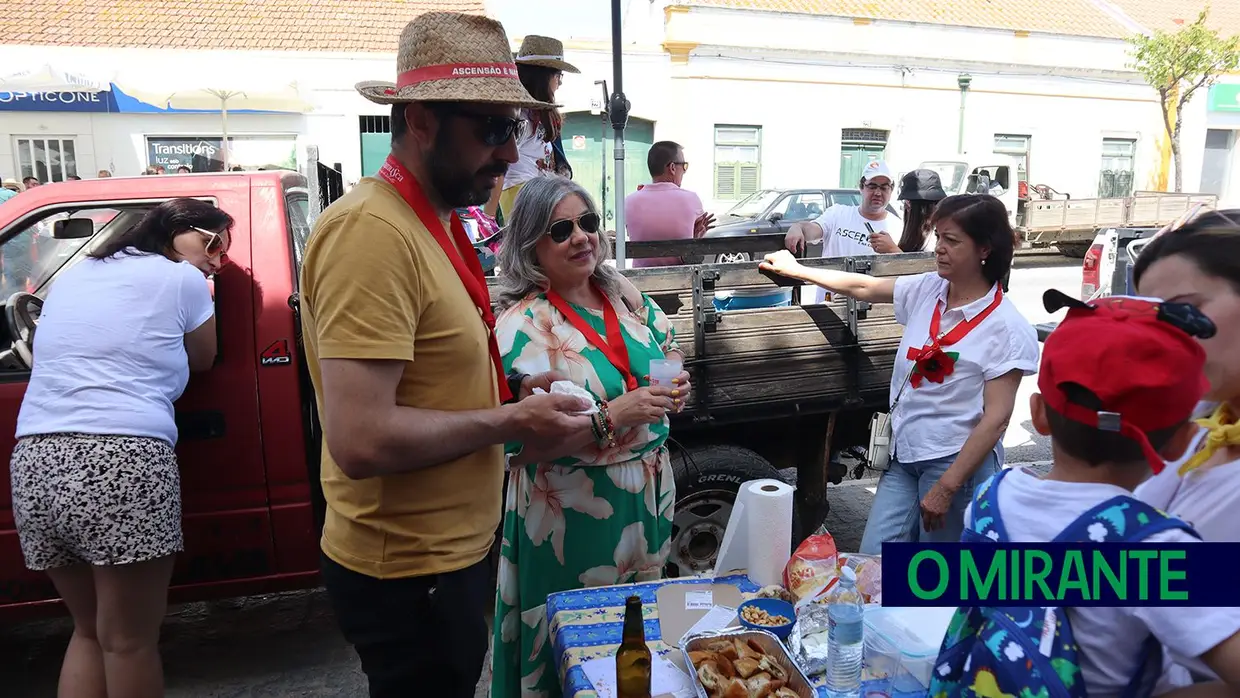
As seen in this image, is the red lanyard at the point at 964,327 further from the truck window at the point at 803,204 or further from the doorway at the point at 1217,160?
the doorway at the point at 1217,160

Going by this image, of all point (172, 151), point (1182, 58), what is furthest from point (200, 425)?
point (1182, 58)

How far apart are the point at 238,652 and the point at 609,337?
235 cm

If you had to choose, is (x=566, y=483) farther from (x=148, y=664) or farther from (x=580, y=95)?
(x=580, y=95)

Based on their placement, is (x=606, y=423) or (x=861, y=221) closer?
(x=606, y=423)

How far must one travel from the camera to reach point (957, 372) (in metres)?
2.80

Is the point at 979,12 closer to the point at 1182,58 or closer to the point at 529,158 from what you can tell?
the point at 1182,58

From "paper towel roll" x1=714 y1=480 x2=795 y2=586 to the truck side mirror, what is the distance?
2.76m

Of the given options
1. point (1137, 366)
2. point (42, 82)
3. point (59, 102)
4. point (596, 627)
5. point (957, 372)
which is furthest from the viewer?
point (59, 102)

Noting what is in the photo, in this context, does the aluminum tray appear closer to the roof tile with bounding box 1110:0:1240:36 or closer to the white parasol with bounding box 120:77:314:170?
the white parasol with bounding box 120:77:314:170

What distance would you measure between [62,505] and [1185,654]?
2795 mm

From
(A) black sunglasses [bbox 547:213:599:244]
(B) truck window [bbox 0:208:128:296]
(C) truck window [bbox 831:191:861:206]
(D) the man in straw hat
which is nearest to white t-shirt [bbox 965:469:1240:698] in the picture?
(D) the man in straw hat

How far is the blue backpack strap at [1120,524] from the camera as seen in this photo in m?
1.10

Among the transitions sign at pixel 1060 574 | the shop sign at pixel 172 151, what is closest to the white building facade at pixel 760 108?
the shop sign at pixel 172 151

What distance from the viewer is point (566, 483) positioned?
95.0 inches
